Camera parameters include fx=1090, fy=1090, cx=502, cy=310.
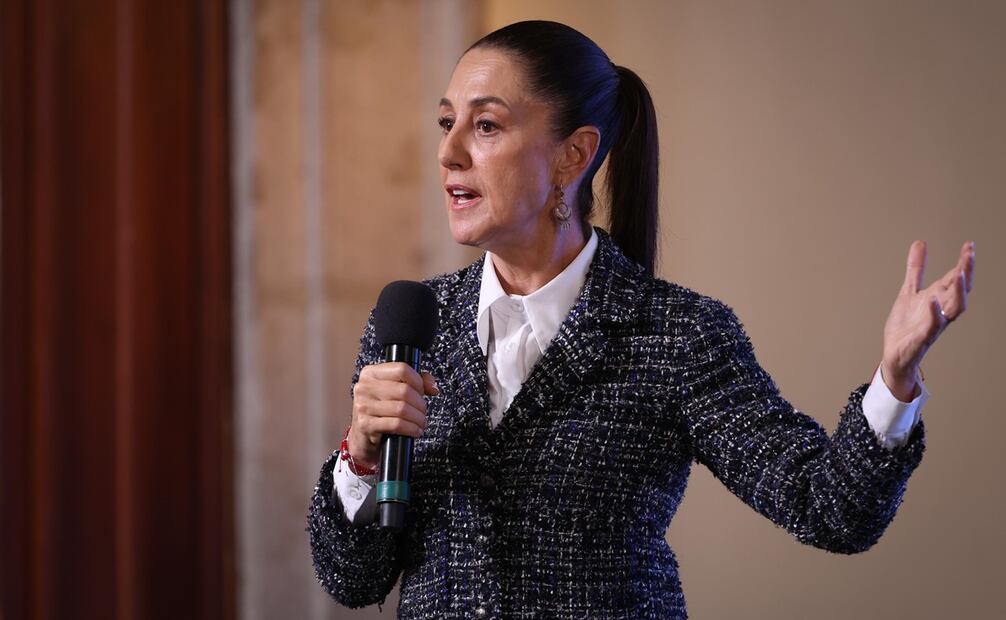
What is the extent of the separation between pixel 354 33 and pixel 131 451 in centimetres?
127

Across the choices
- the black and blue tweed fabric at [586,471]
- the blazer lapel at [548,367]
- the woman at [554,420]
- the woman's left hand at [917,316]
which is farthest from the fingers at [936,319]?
the blazer lapel at [548,367]

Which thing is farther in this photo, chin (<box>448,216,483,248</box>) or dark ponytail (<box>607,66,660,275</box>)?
dark ponytail (<box>607,66,660,275</box>)

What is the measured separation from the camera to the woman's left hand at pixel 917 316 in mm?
1145

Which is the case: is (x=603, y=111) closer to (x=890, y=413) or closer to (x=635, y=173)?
(x=635, y=173)

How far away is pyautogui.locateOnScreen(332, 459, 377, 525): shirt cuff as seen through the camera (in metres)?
1.44

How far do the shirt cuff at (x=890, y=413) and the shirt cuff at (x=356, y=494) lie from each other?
0.63m

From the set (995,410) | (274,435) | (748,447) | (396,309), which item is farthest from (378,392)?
(274,435)

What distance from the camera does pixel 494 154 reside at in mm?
1505

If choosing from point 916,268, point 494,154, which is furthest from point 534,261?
point 916,268

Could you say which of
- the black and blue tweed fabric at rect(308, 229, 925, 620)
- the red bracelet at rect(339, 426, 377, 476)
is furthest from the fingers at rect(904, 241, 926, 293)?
the red bracelet at rect(339, 426, 377, 476)

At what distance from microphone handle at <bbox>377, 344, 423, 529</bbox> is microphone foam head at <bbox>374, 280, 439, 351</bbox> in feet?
0.43

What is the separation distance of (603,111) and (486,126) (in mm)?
198

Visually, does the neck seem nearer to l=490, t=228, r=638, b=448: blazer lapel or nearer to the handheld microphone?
l=490, t=228, r=638, b=448: blazer lapel

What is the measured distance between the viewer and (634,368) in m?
1.46
